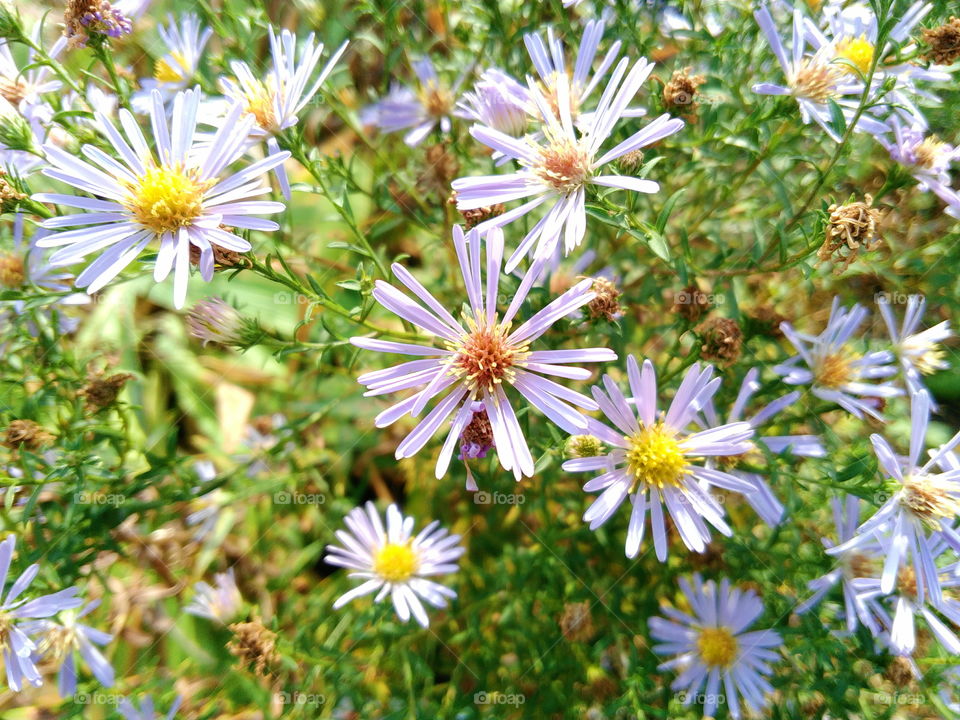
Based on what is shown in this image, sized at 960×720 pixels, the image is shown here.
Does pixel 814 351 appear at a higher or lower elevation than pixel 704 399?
higher

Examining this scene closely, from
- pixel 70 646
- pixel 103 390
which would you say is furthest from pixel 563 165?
pixel 70 646

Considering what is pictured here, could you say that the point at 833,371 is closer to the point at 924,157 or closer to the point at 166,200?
the point at 924,157

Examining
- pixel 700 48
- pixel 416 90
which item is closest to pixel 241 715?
pixel 416 90

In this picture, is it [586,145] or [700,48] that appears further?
[700,48]

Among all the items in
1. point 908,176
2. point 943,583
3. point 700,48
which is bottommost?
point 943,583

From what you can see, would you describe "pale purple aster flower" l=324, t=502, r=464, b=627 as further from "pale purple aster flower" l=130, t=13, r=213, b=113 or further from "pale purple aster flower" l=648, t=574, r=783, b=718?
"pale purple aster flower" l=130, t=13, r=213, b=113

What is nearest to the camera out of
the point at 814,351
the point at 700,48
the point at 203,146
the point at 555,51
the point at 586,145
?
the point at 586,145

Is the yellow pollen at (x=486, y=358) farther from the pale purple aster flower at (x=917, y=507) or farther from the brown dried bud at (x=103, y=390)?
the brown dried bud at (x=103, y=390)

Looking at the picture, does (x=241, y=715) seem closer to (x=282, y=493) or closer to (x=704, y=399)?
(x=282, y=493)
